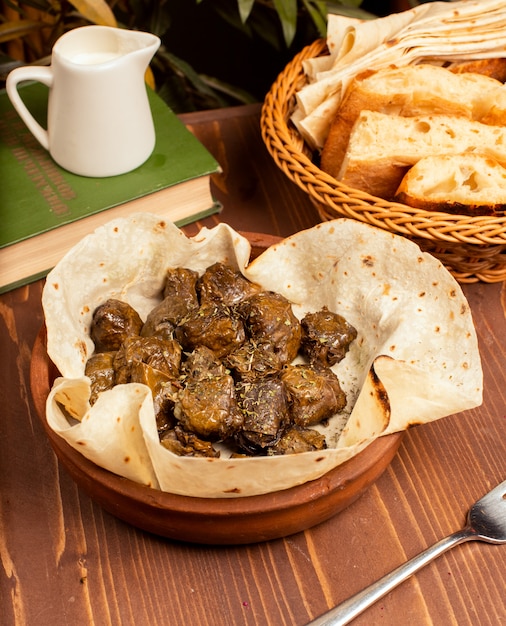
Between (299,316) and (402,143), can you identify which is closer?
(299,316)

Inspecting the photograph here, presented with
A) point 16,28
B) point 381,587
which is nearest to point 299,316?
point 381,587

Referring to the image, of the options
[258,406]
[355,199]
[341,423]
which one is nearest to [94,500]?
[258,406]

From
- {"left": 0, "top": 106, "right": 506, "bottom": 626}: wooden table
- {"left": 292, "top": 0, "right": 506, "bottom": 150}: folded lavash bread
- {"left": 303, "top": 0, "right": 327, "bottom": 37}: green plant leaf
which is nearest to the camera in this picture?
{"left": 0, "top": 106, "right": 506, "bottom": 626}: wooden table

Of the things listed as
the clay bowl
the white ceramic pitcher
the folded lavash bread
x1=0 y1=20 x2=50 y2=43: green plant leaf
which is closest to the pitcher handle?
the white ceramic pitcher

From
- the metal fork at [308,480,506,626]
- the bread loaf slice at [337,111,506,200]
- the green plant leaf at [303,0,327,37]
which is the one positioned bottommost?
the metal fork at [308,480,506,626]

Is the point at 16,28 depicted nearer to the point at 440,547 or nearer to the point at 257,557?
the point at 257,557

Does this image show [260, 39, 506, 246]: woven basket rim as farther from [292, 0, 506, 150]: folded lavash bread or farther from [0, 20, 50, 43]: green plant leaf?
[0, 20, 50, 43]: green plant leaf
